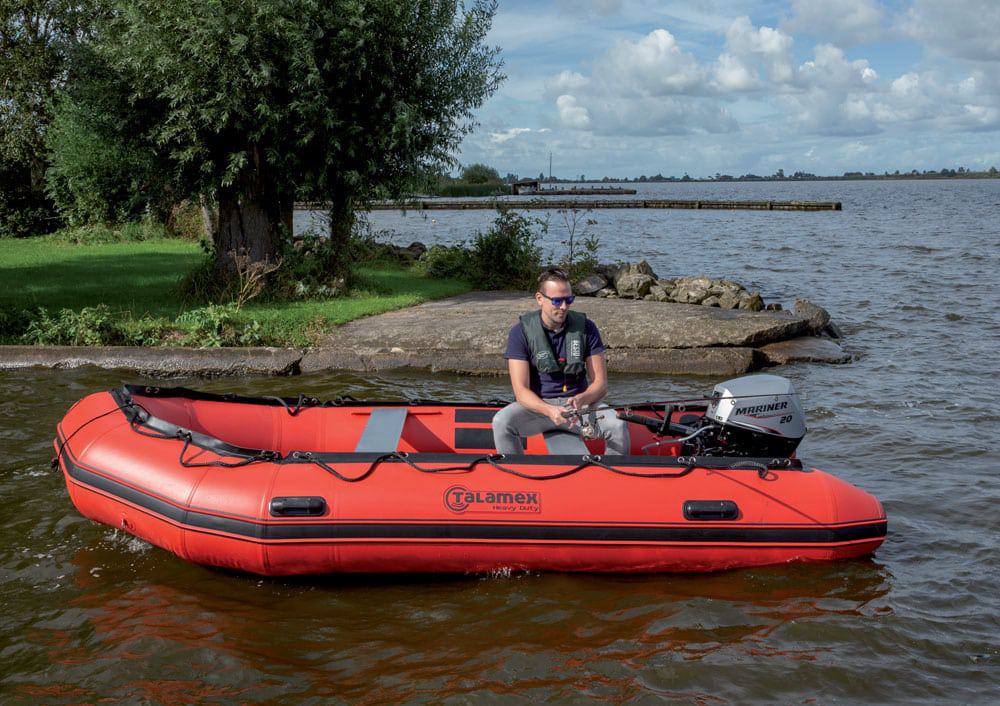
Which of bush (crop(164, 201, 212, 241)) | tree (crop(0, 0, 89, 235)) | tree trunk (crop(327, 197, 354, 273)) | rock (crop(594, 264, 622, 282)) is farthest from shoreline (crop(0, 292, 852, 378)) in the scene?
tree (crop(0, 0, 89, 235))

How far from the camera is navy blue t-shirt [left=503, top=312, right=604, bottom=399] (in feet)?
20.5

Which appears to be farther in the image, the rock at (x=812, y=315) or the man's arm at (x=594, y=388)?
the rock at (x=812, y=315)

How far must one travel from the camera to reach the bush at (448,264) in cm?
1662

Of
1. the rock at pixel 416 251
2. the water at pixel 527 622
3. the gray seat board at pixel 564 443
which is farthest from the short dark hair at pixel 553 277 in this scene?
the rock at pixel 416 251

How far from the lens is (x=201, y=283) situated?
13.1 metres

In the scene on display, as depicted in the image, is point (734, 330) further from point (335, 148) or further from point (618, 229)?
point (618, 229)

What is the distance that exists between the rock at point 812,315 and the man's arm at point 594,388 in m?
7.40

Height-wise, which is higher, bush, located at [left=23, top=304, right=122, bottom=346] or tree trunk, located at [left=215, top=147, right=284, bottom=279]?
tree trunk, located at [left=215, top=147, right=284, bottom=279]

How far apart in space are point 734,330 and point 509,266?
516cm

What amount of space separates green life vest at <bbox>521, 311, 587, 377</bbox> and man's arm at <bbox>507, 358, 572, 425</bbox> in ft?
0.37

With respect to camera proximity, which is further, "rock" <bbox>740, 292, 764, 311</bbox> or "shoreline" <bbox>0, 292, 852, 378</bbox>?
"rock" <bbox>740, 292, 764, 311</bbox>

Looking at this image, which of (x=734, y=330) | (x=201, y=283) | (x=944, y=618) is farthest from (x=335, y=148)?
(x=944, y=618)

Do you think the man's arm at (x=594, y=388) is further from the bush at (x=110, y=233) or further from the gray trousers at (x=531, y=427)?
the bush at (x=110, y=233)

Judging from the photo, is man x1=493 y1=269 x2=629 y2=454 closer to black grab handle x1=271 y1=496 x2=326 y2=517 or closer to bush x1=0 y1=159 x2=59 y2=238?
black grab handle x1=271 y1=496 x2=326 y2=517
